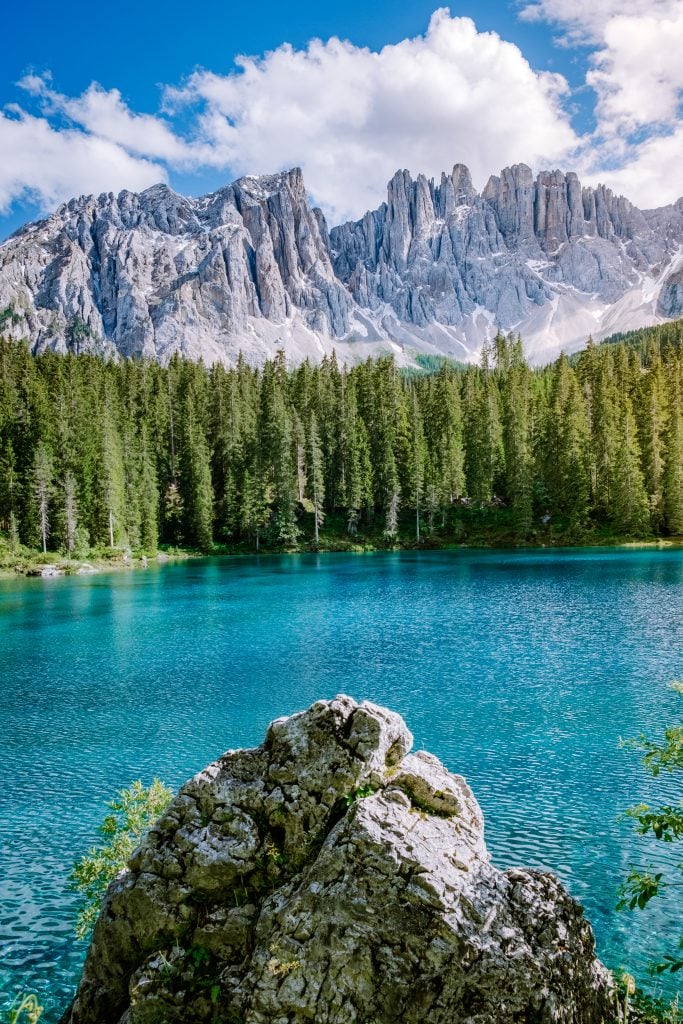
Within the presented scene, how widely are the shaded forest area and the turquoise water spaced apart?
30.0m

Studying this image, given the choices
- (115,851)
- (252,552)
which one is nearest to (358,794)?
(115,851)

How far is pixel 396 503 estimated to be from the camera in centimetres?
9988

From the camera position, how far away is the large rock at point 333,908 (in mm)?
7535

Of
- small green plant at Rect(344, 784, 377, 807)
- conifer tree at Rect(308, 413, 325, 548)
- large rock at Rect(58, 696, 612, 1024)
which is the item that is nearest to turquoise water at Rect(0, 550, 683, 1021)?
large rock at Rect(58, 696, 612, 1024)

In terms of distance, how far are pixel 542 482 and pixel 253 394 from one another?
5218cm

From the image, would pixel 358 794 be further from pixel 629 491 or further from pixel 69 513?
pixel 629 491

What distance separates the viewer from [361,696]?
2722 cm

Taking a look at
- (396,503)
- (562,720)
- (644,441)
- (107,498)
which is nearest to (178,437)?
(107,498)

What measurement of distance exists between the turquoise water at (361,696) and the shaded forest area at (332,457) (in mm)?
30038

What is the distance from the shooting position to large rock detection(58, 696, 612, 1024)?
7535 millimetres

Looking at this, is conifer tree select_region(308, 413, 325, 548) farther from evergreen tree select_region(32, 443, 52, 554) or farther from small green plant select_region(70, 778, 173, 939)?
small green plant select_region(70, 778, 173, 939)

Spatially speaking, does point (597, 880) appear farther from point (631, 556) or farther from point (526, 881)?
point (631, 556)

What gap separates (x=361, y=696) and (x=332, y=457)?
3243 inches

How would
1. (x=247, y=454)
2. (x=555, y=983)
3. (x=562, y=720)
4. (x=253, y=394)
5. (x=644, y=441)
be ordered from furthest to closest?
(x=253, y=394) < (x=247, y=454) < (x=644, y=441) < (x=562, y=720) < (x=555, y=983)
